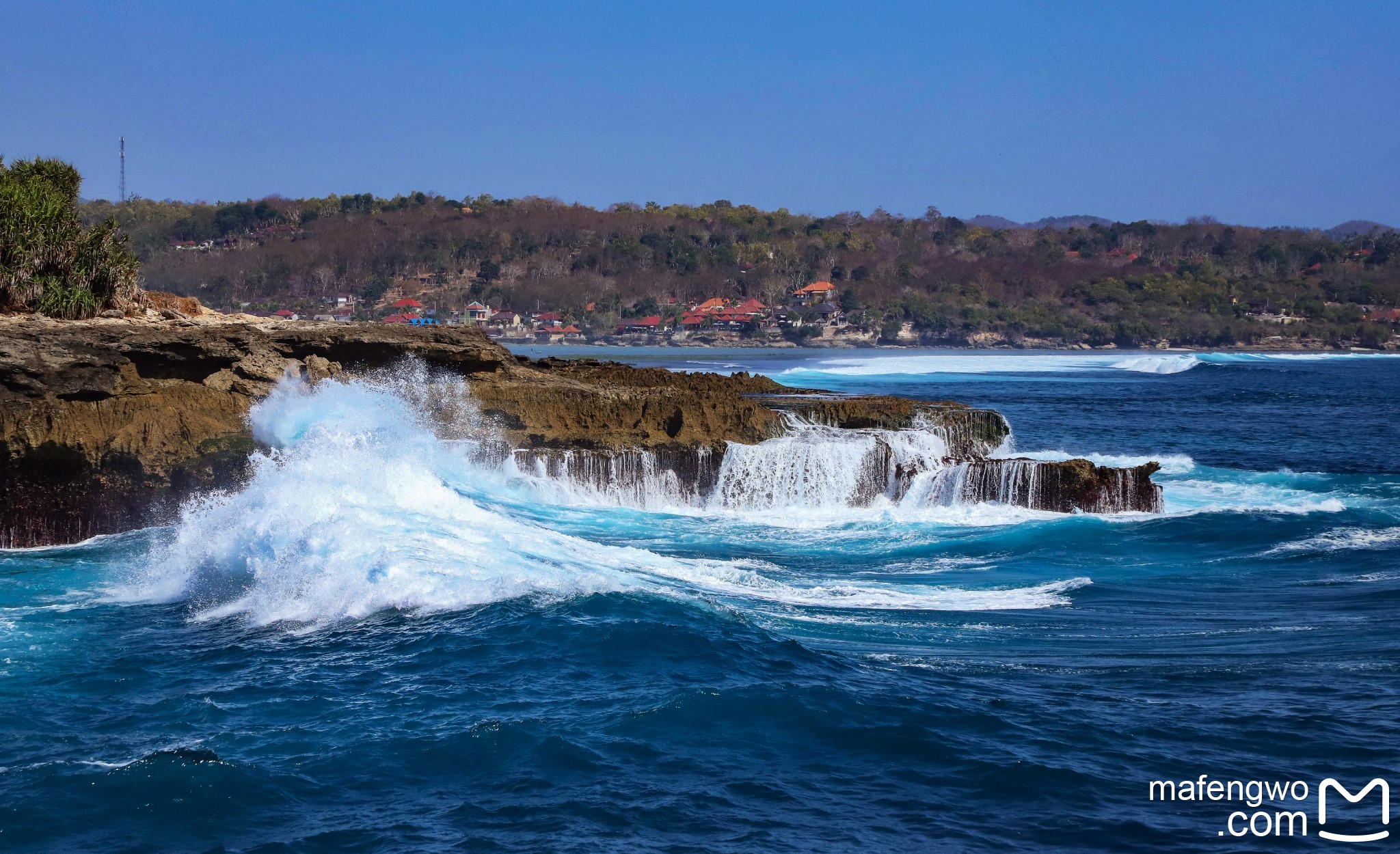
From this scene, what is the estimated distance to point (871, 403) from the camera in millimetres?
18656

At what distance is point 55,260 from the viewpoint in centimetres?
1503

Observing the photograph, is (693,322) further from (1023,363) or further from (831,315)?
(1023,363)

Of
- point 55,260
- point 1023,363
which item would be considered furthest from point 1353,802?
point 1023,363

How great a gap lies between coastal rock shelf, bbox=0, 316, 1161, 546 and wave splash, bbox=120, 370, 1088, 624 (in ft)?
4.15

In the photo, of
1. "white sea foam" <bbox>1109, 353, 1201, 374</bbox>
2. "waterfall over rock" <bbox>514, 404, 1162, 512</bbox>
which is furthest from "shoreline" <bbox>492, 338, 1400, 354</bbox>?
→ "waterfall over rock" <bbox>514, 404, 1162, 512</bbox>

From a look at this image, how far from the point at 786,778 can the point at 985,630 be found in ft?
11.5

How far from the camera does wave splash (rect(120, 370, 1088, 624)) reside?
30.2 feet

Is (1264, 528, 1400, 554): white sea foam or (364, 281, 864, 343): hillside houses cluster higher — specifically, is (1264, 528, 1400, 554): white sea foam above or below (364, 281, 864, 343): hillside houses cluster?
below

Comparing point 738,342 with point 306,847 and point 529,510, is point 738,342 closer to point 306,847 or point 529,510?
point 529,510

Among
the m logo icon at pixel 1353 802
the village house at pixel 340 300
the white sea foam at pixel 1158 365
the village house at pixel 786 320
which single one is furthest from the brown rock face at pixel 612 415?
the village house at pixel 340 300

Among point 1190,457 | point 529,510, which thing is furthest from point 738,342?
point 529,510

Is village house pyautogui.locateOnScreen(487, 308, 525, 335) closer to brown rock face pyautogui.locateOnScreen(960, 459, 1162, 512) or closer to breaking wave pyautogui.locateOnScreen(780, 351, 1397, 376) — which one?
breaking wave pyautogui.locateOnScreen(780, 351, 1397, 376)

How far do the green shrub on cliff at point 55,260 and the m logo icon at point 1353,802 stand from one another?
47.6 feet

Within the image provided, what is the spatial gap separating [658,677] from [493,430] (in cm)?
959
